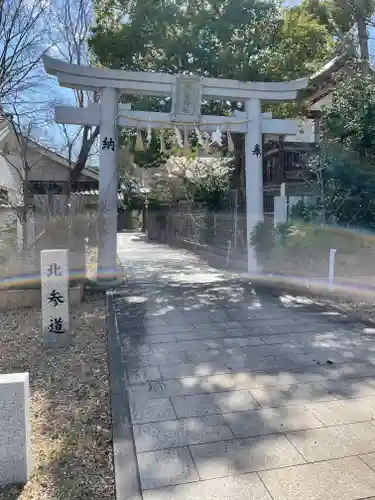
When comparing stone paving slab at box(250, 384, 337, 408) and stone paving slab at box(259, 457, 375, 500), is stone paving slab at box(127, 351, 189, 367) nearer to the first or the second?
stone paving slab at box(250, 384, 337, 408)

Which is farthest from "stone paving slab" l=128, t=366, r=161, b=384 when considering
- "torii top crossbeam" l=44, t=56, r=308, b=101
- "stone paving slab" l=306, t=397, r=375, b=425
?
"torii top crossbeam" l=44, t=56, r=308, b=101

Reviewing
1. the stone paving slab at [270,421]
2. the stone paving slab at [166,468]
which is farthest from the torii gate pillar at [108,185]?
the stone paving slab at [166,468]

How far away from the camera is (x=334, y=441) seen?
3332 mm

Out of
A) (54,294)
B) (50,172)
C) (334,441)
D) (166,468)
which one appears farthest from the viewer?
(50,172)

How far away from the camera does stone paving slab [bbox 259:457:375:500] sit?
273cm

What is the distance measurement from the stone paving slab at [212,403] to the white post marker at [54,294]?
2.24 metres

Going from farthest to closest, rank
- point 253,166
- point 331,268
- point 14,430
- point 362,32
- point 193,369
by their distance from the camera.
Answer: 1. point 362,32
2. point 253,166
3. point 331,268
4. point 193,369
5. point 14,430

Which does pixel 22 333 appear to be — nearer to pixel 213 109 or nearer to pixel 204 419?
pixel 204 419

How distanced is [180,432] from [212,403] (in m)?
0.60

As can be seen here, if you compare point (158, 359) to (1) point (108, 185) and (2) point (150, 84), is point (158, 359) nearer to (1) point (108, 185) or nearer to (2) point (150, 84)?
(1) point (108, 185)

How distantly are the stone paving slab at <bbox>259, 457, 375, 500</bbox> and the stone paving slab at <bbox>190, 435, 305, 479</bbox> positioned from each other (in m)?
0.10

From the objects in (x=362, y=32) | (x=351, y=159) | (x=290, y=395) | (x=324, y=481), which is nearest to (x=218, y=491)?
(x=324, y=481)

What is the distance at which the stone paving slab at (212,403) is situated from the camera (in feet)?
12.7

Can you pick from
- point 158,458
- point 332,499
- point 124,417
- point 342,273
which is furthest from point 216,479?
point 342,273
